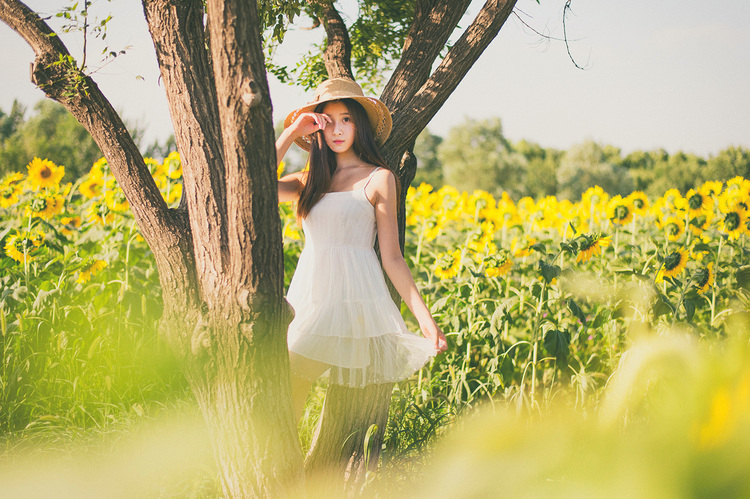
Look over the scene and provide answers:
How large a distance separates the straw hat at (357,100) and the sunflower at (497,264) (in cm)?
105

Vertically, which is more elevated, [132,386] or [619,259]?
[619,259]

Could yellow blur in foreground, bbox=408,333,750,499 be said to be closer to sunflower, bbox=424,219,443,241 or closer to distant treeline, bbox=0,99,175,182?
sunflower, bbox=424,219,443,241

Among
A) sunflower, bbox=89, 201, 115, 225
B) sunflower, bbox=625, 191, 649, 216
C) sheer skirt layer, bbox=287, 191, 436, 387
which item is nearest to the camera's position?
sheer skirt layer, bbox=287, 191, 436, 387

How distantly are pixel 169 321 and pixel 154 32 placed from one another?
91 cm

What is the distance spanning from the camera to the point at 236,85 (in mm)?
1420

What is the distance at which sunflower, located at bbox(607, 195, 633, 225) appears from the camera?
12.7 ft

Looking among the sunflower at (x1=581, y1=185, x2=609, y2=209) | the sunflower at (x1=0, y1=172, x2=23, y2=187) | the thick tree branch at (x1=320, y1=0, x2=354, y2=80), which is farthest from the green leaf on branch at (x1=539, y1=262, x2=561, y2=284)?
the sunflower at (x1=0, y1=172, x2=23, y2=187)

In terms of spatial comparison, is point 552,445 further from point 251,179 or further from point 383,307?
point 383,307

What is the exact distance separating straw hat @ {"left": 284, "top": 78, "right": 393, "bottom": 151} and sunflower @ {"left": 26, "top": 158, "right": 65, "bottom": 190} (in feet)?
7.93

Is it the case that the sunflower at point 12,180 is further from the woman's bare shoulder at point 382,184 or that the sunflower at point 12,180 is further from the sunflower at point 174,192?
the woman's bare shoulder at point 382,184

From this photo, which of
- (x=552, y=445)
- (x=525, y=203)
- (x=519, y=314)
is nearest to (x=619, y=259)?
(x=519, y=314)

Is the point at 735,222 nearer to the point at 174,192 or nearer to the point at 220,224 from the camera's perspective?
the point at 220,224

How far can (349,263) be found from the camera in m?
2.06

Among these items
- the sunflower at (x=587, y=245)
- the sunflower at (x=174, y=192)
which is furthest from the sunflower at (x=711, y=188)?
the sunflower at (x=174, y=192)
